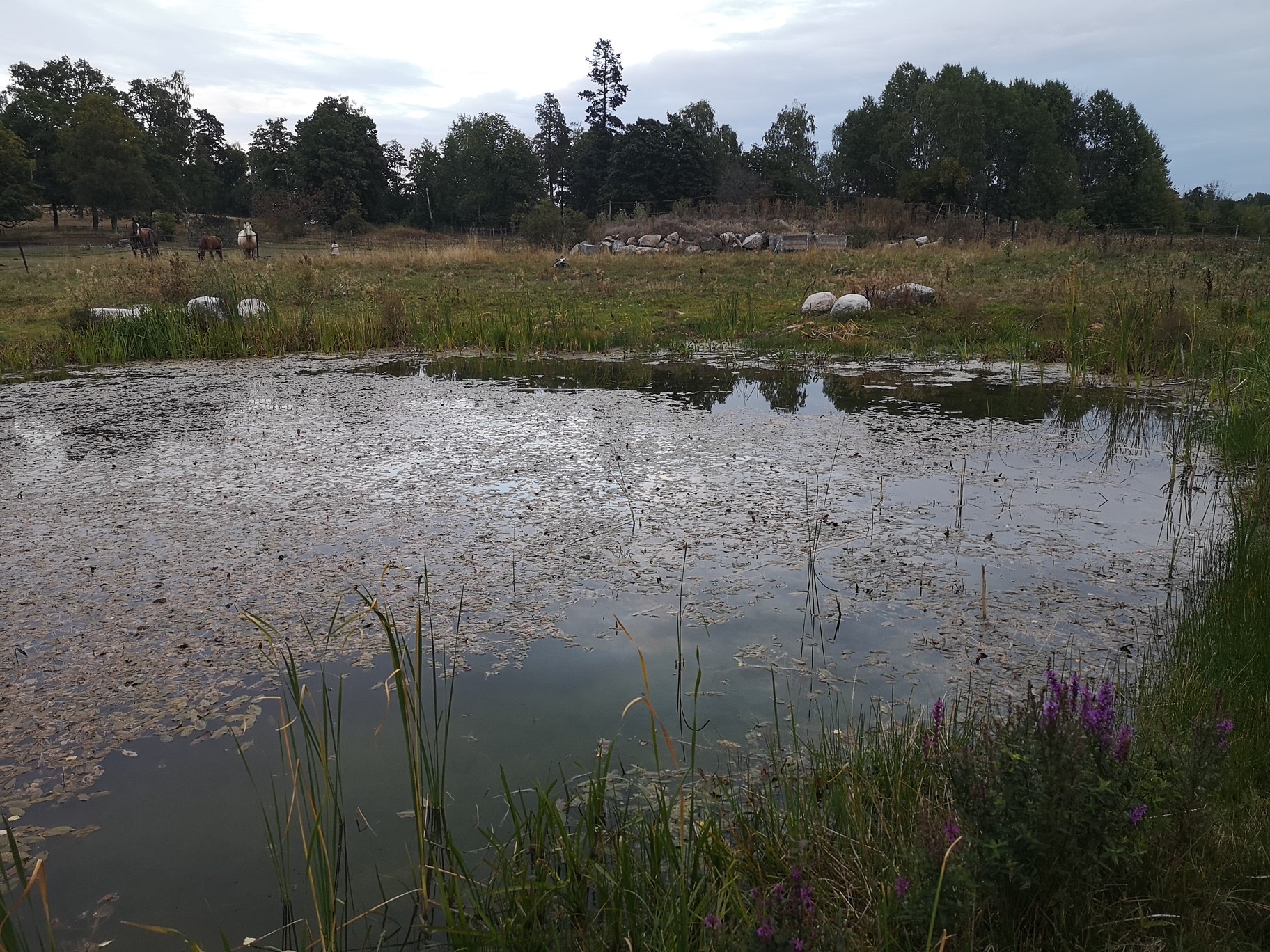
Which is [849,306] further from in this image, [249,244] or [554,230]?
[554,230]

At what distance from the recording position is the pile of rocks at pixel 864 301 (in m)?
11.3

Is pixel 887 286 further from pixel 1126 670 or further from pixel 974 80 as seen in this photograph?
pixel 974 80

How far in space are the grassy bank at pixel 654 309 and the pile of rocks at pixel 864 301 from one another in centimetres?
20

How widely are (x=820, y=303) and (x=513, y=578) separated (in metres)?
9.14

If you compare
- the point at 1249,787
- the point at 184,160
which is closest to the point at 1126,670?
the point at 1249,787

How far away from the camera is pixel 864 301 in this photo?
37.1ft

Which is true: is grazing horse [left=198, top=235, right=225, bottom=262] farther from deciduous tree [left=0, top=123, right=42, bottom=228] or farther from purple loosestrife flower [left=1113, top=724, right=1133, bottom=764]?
deciduous tree [left=0, top=123, right=42, bottom=228]

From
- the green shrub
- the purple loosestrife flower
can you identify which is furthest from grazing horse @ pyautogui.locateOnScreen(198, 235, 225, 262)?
the purple loosestrife flower

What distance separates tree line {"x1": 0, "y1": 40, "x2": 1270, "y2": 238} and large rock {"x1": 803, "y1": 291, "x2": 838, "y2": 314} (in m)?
28.5

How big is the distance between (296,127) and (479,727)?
54.3 metres

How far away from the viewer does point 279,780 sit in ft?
7.23

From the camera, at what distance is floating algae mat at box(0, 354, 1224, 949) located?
2.20 meters

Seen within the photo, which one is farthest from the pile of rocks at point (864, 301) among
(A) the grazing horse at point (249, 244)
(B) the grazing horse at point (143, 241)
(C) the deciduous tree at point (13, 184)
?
(C) the deciduous tree at point (13, 184)

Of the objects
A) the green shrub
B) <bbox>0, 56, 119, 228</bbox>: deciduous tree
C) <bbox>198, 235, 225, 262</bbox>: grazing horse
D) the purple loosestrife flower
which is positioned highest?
<bbox>0, 56, 119, 228</bbox>: deciduous tree
